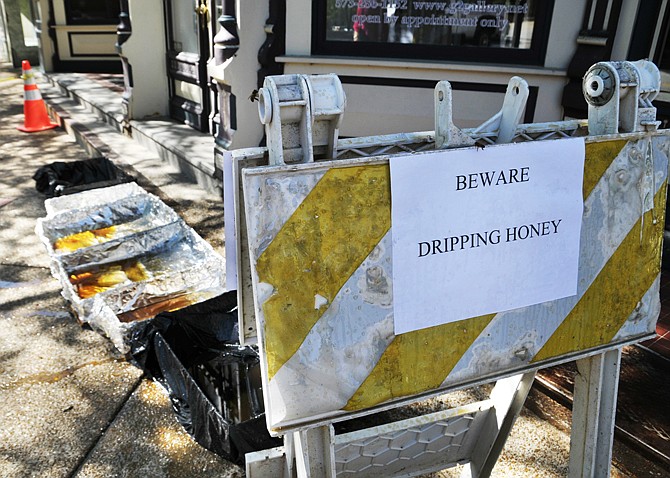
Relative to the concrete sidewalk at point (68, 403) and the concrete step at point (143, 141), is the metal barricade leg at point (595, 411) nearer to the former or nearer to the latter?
the concrete sidewalk at point (68, 403)

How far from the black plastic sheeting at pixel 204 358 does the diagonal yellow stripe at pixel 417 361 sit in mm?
1420

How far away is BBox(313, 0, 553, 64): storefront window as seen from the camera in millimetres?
4473

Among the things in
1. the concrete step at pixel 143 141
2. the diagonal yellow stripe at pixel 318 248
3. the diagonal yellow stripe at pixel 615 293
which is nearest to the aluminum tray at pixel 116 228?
the concrete step at pixel 143 141

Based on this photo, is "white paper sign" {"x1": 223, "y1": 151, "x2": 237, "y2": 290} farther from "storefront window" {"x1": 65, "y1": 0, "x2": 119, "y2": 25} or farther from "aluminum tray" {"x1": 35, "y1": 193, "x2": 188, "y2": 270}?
"storefront window" {"x1": 65, "y1": 0, "x2": 119, "y2": 25}

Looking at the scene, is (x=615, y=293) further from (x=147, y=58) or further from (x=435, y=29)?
(x=147, y=58)

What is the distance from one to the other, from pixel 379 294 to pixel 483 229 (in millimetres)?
327

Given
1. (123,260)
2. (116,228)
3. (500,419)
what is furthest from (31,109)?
(500,419)

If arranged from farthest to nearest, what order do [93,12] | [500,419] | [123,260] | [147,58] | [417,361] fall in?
1. [93,12]
2. [147,58]
3. [123,260]
4. [500,419]
5. [417,361]

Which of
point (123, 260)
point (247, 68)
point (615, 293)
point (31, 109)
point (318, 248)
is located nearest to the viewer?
point (318, 248)

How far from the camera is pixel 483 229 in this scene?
1.49m

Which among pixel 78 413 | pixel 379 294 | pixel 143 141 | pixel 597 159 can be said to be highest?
pixel 597 159

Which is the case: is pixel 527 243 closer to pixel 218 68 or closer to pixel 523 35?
pixel 523 35

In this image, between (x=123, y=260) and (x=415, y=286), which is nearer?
(x=415, y=286)

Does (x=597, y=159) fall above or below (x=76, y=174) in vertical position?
above
